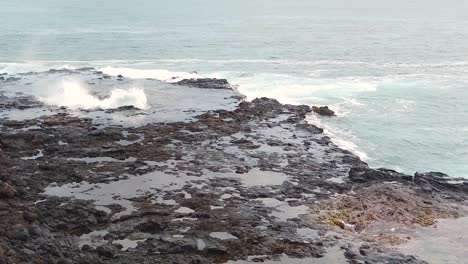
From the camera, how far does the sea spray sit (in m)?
51.1

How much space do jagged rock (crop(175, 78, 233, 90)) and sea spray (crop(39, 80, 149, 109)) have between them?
6.81 m

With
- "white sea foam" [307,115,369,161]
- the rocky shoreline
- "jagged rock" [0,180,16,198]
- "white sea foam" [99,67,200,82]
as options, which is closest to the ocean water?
"white sea foam" [307,115,369,161]

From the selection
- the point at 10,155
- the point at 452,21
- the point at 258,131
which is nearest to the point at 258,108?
the point at 258,131

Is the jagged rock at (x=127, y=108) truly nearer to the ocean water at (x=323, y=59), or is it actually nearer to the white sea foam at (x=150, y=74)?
the ocean water at (x=323, y=59)

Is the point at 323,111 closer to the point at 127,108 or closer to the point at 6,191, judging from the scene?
the point at 127,108

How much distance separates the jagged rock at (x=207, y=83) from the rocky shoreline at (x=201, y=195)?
45.5ft

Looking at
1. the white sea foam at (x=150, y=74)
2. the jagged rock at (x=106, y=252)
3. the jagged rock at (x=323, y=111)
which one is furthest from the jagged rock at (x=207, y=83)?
the jagged rock at (x=106, y=252)

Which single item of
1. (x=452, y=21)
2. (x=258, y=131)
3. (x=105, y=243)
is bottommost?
(x=105, y=243)

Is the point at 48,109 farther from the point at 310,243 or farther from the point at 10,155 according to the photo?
the point at 310,243

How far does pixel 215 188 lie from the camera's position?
109 ft

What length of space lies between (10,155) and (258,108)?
22.9 meters

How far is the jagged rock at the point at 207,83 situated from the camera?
6053 centimetres

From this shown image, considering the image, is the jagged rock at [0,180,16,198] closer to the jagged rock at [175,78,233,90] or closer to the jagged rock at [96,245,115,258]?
the jagged rock at [96,245,115,258]

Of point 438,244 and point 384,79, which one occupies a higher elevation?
point 384,79
